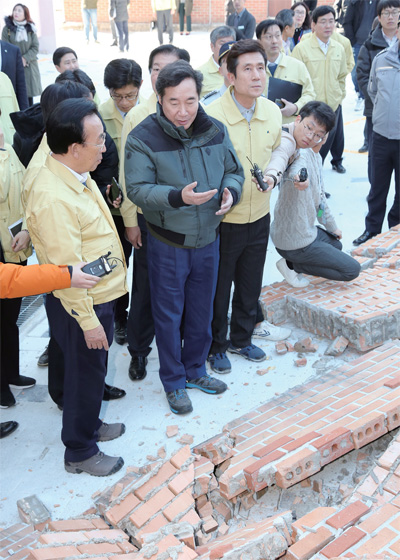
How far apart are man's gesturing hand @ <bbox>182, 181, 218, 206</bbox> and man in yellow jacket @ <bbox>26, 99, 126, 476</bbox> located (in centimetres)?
42

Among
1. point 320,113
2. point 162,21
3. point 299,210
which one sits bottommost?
point 299,210

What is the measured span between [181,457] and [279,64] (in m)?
4.09

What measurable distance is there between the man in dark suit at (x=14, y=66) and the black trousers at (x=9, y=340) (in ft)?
7.52

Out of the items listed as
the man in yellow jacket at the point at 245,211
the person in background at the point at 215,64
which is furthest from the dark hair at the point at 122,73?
the person in background at the point at 215,64

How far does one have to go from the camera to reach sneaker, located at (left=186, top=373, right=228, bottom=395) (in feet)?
12.9

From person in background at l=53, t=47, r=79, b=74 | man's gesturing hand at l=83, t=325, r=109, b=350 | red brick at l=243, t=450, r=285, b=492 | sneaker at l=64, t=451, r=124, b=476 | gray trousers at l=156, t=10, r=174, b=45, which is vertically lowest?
sneaker at l=64, t=451, r=124, b=476

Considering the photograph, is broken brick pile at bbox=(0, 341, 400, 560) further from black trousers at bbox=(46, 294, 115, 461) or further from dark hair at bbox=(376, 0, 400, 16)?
dark hair at bbox=(376, 0, 400, 16)

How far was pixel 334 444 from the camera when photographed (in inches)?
117

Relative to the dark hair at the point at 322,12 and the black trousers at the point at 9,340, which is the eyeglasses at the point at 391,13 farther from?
the black trousers at the point at 9,340

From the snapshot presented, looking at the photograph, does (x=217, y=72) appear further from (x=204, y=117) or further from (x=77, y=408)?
(x=77, y=408)

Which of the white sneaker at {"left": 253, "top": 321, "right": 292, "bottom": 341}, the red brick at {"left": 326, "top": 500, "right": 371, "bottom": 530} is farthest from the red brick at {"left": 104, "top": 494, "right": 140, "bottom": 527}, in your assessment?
the white sneaker at {"left": 253, "top": 321, "right": 292, "bottom": 341}

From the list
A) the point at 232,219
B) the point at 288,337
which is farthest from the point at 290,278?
the point at 232,219

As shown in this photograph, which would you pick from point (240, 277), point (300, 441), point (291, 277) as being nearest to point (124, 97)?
point (240, 277)

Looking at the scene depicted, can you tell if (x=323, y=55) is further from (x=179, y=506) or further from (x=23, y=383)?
(x=179, y=506)
